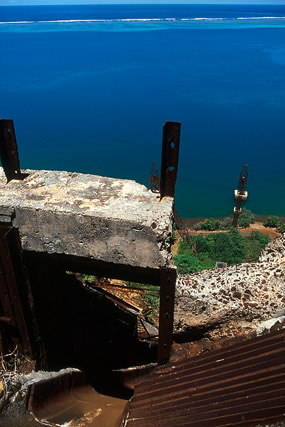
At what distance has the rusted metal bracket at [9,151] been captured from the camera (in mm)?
3082

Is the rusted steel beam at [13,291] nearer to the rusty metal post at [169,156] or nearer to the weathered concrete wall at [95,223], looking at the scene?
the weathered concrete wall at [95,223]

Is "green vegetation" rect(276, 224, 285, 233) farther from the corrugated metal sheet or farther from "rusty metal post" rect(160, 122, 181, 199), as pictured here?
the corrugated metal sheet

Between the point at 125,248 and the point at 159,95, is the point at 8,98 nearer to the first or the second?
the point at 159,95

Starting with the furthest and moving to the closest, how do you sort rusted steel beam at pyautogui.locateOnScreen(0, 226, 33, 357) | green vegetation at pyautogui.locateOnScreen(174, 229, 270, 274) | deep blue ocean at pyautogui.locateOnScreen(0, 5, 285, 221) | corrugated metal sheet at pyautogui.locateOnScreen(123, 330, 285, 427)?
deep blue ocean at pyautogui.locateOnScreen(0, 5, 285, 221)
green vegetation at pyautogui.locateOnScreen(174, 229, 270, 274)
rusted steel beam at pyautogui.locateOnScreen(0, 226, 33, 357)
corrugated metal sheet at pyautogui.locateOnScreen(123, 330, 285, 427)

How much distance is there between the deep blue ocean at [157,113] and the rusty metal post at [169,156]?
17.0 metres

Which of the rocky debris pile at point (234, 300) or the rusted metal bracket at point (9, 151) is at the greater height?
the rusted metal bracket at point (9, 151)

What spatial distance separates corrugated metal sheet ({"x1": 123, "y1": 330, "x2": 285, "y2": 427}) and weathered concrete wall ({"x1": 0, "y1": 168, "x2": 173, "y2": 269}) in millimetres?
844

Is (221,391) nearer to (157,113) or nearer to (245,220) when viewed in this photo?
(245,220)

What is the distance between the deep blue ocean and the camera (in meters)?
24.0

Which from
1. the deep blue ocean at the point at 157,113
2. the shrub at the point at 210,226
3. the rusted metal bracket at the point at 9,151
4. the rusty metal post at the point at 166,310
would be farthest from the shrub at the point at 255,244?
the rusted metal bracket at the point at 9,151

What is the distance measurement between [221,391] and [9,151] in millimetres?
2588

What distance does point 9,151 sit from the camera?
3.21 m

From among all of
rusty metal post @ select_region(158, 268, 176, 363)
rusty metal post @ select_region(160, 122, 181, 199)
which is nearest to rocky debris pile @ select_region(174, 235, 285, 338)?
rusty metal post @ select_region(158, 268, 176, 363)

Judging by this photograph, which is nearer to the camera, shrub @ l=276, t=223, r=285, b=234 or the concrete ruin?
the concrete ruin
